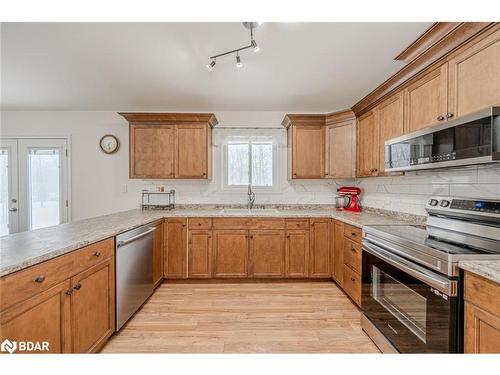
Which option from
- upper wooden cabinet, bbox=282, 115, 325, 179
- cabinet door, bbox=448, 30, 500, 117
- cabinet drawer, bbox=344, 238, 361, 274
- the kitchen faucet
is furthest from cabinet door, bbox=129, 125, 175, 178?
cabinet door, bbox=448, 30, 500, 117

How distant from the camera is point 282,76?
2619 mm

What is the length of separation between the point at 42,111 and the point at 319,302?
4.85 m

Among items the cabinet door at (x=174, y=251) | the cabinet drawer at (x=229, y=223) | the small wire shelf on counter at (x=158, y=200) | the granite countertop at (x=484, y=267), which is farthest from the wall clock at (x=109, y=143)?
the granite countertop at (x=484, y=267)

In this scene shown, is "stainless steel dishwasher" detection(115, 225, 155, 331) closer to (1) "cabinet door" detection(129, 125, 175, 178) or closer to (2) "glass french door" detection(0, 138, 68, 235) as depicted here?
(1) "cabinet door" detection(129, 125, 175, 178)

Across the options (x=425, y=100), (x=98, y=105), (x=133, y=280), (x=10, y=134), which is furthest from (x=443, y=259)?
(x=10, y=134)

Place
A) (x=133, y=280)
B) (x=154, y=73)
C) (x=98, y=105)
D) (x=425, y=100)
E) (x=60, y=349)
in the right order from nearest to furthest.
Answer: (x=60, y=349)
(x=425, y=100)
(x=133, y=280)
(x=154, y=73)
(x=98, y=105)

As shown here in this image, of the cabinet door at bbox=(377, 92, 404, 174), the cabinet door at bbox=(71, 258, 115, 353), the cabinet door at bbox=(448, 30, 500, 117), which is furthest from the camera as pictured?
the cabinet door at bbox=(377, 92, 404, 174)

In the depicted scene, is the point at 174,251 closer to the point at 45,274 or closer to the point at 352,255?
the point at 45,274

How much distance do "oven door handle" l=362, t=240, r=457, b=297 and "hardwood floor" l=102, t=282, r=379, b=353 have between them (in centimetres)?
73

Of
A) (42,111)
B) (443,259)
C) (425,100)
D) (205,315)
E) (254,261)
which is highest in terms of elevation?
(42,111)

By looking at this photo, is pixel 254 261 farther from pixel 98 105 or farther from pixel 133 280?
pixel 98 105

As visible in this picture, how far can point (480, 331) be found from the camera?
1.08 metres

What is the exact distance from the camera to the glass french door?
3.79m
